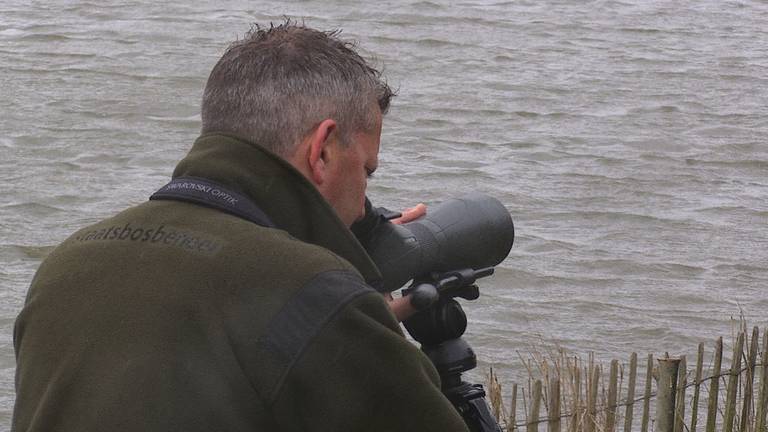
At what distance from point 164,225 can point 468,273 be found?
0.73m

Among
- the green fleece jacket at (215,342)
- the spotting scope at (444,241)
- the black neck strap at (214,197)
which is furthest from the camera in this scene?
the spotting scope at (444,241)

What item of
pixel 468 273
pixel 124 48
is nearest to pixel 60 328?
pixel 468 273

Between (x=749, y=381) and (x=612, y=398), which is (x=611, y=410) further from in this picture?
(x=749, y=381)

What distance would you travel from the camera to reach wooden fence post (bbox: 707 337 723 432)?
166 inches

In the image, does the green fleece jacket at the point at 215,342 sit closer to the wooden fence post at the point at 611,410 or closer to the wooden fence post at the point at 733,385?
the wooden fence post at the point at 611,410

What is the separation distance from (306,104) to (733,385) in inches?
118

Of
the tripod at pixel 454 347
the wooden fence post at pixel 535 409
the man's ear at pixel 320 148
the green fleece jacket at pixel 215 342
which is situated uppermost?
the man's ear at pixel 320 148

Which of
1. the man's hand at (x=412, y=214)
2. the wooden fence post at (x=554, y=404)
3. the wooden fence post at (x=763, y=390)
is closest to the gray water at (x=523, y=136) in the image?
the wooden fence post at (x=763, y=390)

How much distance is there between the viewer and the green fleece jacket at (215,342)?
146cm

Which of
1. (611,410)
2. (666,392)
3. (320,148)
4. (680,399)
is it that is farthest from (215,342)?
(680,399)

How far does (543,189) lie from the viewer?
9953 millimetres

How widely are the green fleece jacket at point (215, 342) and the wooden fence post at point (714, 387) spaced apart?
9.25ft

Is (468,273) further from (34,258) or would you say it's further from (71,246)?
(34,258)

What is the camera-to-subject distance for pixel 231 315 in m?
1.47
